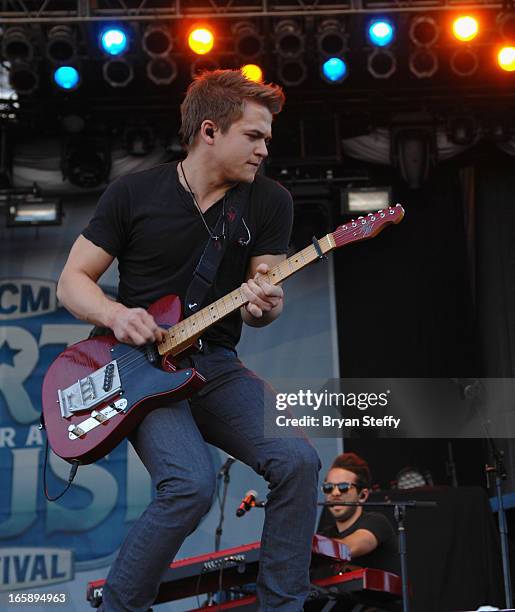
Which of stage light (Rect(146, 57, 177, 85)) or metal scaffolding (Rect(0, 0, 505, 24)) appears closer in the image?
metal scaffolding (Rect(0, 0, 505, 24))

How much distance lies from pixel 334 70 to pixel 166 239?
14.8 ft

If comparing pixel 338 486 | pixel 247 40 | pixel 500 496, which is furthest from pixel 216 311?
pixel 247 40

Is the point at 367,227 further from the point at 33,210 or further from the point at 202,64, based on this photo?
the point at 33,210

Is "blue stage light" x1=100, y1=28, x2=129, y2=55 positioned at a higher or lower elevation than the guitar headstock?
higher

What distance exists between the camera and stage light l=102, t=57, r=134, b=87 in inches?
289

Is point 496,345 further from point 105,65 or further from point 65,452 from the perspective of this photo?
point 65,452

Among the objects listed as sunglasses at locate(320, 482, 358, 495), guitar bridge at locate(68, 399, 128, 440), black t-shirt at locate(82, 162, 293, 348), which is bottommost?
sunglasses at locate(320, 482, 358, 495)

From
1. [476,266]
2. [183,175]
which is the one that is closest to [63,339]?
[476,266]

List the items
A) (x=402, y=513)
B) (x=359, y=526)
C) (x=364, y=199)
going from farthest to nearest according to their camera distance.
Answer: (x=364, y=199)
(x=359, y=526)
(x=402, y=513)

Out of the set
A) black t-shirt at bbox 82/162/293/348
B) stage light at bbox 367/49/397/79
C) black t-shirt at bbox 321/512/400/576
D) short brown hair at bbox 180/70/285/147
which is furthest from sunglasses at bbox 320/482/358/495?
stage light at bbox 367/49/397/79

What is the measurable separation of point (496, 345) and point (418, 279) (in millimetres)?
937

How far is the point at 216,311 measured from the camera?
3.23 meters

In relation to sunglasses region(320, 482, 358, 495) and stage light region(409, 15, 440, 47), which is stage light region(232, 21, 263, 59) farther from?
sunglasses region(320, 482, 358, 495)

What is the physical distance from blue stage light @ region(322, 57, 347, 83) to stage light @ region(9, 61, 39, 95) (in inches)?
95.6
